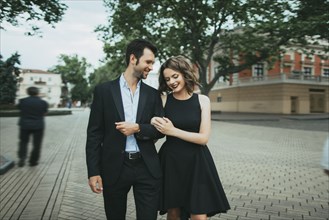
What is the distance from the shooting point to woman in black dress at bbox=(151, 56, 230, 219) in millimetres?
2896

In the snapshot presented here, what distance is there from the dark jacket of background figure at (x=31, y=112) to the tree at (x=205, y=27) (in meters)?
14.2

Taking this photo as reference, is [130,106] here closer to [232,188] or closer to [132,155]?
[132,155]

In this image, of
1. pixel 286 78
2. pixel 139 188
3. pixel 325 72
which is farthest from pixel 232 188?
pixel 325 72

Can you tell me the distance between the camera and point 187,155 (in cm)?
293

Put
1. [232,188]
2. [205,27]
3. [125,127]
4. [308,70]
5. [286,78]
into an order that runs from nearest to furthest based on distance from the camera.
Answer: [125,127] → [232,188] → [205,27] → [286,78] → [308,70]

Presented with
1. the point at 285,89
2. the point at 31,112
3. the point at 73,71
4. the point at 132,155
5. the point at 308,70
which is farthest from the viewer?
the point at 73,71

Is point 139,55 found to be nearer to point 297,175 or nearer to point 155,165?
point 155,165

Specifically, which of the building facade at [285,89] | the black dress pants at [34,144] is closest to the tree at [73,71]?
the building facade at [285,89]

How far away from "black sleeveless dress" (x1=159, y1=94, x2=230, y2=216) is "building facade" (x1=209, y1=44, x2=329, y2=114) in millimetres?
35307

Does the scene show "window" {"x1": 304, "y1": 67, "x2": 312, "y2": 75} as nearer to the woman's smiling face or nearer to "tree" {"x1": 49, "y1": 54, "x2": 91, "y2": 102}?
the woman's smiling face

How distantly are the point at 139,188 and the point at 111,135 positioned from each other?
49 cm

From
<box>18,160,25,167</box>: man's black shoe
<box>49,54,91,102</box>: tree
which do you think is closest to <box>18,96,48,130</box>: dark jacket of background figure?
<box>18,160,25,167</box>: man's black shoe

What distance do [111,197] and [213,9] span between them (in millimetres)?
21395

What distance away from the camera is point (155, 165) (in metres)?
2.75
